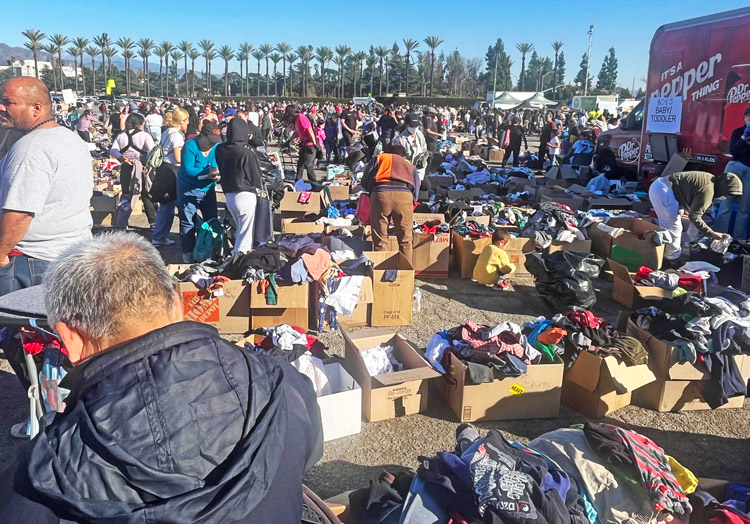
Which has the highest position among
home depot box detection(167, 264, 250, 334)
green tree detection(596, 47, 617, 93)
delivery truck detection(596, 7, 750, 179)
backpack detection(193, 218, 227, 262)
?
green tree detection(596, 47, 617, 93)

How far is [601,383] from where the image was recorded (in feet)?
13.6

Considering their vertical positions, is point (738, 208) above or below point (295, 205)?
above

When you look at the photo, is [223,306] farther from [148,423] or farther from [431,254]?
[148,423]

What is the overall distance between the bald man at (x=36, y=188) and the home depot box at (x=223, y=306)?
190cm

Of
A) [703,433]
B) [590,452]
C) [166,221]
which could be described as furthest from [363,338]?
[166,221]

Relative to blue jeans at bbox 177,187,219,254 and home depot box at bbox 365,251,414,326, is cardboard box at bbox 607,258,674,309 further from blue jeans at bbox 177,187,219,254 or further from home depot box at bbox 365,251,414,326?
blue jeans at bbox 177,187,219,254

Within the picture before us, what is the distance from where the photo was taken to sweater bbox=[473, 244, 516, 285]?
6.82 metres

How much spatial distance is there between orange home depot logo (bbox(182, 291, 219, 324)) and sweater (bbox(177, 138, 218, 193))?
7.05 feet

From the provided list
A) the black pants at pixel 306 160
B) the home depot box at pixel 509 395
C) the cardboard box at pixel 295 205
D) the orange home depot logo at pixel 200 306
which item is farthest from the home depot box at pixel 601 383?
the black pants at pixel 306 160

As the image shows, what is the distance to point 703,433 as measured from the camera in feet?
13.3

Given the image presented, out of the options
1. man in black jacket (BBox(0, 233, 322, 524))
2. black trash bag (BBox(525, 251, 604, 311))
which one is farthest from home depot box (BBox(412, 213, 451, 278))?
man in black jacket (BBox(0, 233, 322, 524))

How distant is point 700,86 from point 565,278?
648 cm

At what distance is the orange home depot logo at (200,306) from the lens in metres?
5.26

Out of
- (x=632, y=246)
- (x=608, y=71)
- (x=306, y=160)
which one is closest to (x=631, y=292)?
(x=632, y=246)
